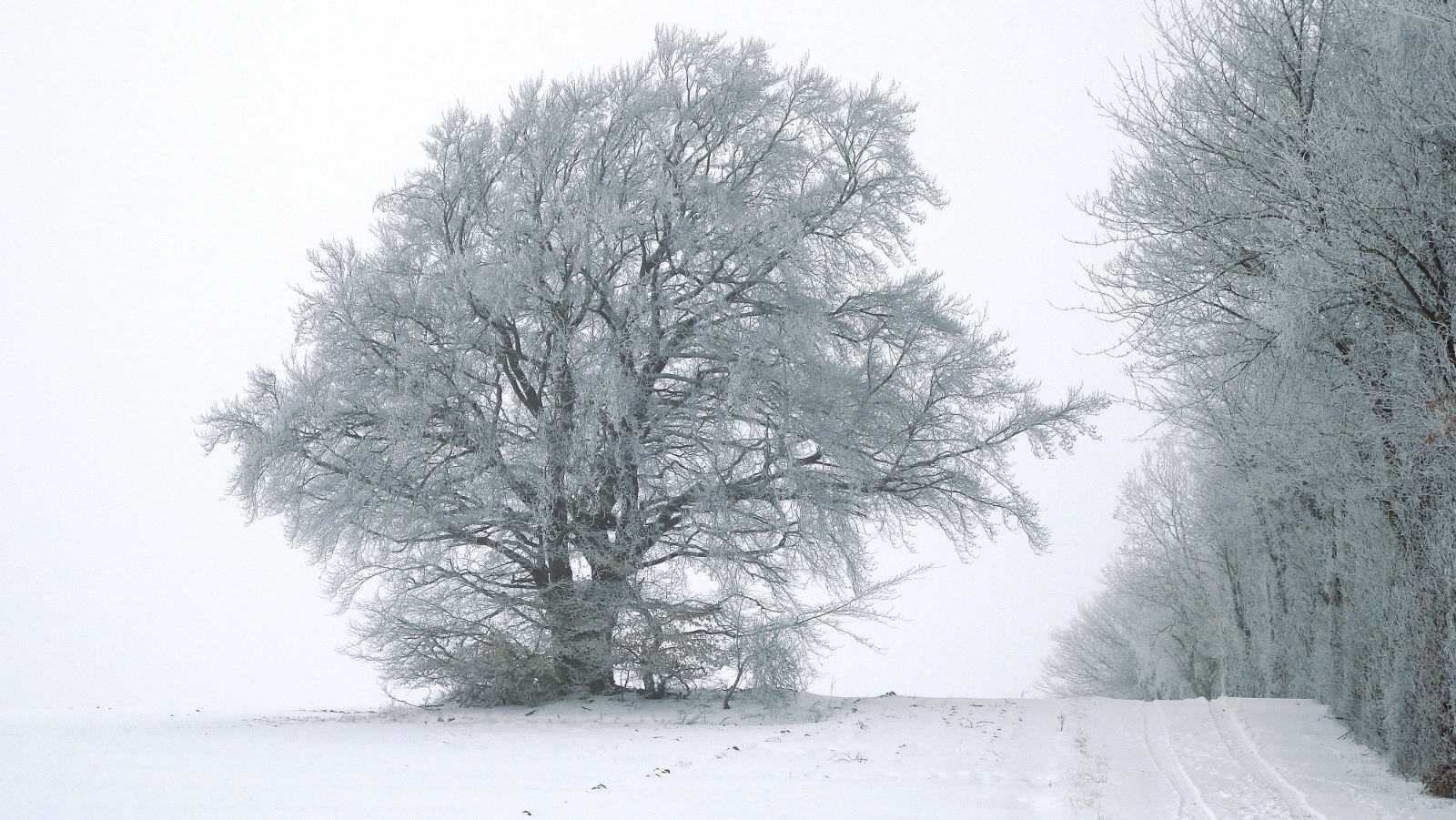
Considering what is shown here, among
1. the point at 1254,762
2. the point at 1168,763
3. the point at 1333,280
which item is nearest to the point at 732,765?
the point at 1168,763

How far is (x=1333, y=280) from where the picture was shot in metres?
7.00

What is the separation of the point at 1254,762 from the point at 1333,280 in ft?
13.4

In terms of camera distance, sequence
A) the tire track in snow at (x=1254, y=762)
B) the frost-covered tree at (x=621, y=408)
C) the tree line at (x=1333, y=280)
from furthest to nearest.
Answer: the frost-covered tree at (x=621, y=408)
the tree line at (x=1333, y=280)
the tire track in snow at (x=1254, y=762)

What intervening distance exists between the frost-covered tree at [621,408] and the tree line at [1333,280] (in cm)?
399

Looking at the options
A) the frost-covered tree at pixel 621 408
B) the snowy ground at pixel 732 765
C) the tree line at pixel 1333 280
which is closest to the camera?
the snowy ground at pixel 732 765

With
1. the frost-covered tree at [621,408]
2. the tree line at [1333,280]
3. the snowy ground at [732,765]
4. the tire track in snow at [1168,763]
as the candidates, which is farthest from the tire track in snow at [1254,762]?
the frost-covered tree at [621,408]

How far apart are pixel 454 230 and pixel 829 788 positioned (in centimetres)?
942

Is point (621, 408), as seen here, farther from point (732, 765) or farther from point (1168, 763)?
point (1168, 763)

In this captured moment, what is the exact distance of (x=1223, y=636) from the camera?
68.4ft

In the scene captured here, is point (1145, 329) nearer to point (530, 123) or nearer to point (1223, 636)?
point (530, 123)

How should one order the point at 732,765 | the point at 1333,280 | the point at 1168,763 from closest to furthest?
the point at 1333,280, the point at 732,765, the point at 1168,763

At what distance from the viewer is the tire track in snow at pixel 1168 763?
20.7 ft

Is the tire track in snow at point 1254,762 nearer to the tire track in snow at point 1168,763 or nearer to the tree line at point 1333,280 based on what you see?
the tire track in snow at point 1168,763

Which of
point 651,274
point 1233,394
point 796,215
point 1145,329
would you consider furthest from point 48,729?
point 1233,394
